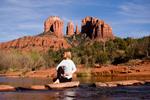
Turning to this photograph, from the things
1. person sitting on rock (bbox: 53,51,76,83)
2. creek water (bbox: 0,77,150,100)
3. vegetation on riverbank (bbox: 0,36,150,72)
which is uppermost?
vegetation on riverbank (bbox: 0,36,150,72)

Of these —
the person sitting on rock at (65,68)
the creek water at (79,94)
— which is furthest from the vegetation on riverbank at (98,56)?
the creek water at (79,94)

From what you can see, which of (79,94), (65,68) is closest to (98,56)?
(65,68)

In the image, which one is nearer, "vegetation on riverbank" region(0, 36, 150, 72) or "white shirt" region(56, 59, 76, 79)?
"white shirt" region(56, 59, 76, 79)

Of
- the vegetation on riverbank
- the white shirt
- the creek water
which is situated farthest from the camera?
the vegetation on riverbank

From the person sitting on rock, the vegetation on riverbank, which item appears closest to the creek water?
the person sitting on rock

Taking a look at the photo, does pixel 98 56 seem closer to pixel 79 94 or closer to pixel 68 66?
pixel 68 66

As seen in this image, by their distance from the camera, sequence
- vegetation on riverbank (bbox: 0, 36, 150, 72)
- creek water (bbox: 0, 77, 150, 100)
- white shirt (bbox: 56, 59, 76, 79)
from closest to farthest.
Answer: creek water (bbox: 0, 77, 150, 100) → white shirt (bbox: 56, 59, 76, 79) → vegetation on riverbank (bbox: 0, 36, 150, 72)

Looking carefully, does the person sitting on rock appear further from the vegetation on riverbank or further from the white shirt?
the vegetation on riverbank

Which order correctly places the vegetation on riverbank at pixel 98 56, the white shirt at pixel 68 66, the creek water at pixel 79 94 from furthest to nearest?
the vegetation on riverbank at pixel 98 56 < the white shirt at pixel 68 66 < the creek water at pixel 79 94

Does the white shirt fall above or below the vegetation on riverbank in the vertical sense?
below

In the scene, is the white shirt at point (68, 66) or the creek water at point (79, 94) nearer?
the creek water at point (79, 94)

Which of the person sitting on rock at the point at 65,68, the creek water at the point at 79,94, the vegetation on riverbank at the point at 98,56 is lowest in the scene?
the creek water at the point at 79,94

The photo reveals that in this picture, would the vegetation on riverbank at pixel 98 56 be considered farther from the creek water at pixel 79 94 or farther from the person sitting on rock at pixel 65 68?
the creek water at pixel 79 94

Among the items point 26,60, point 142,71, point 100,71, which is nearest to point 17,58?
point 26,60
